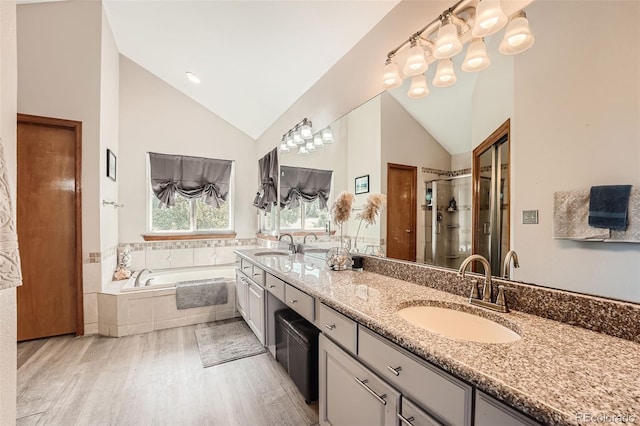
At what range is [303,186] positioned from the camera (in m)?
2.92

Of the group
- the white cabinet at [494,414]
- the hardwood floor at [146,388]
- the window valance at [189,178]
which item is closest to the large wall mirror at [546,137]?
the white cabinet at [494,414]

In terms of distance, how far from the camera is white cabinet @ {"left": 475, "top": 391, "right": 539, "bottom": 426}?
0.58 m

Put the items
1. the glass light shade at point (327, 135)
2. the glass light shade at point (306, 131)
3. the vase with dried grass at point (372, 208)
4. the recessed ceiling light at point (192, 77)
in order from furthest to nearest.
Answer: the recessed ceiling light at point (192, 77), the glass light shade at point (306, 131), the glass light shade at point (327, 135), the vase with dried grass at point (372, 208)

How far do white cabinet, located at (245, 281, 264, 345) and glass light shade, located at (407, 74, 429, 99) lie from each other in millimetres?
1851

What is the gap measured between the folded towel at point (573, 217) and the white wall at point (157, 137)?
10.6 ft

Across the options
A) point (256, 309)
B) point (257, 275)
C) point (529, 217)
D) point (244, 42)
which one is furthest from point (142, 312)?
point (529, 217)

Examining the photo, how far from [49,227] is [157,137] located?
1797 millimetres

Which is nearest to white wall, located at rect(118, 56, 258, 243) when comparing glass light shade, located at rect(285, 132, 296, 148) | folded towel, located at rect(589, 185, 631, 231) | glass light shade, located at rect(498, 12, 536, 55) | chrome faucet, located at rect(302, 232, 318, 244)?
glass light shade, located at rect(285, 132, 296, 148)

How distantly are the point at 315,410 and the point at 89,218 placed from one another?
280 centimetres

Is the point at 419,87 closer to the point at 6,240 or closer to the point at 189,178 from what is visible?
the point at 6,240

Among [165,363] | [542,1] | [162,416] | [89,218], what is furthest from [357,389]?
[89,218]

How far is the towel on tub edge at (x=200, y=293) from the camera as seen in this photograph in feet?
9.79

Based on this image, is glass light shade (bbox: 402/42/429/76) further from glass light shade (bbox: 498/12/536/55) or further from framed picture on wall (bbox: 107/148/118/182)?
framed picture on wall (bbox: 107/148/118/182)

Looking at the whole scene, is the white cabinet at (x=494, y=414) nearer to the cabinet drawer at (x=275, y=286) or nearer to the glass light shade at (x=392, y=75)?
the cabinet drawer at (x=275, y=286)
